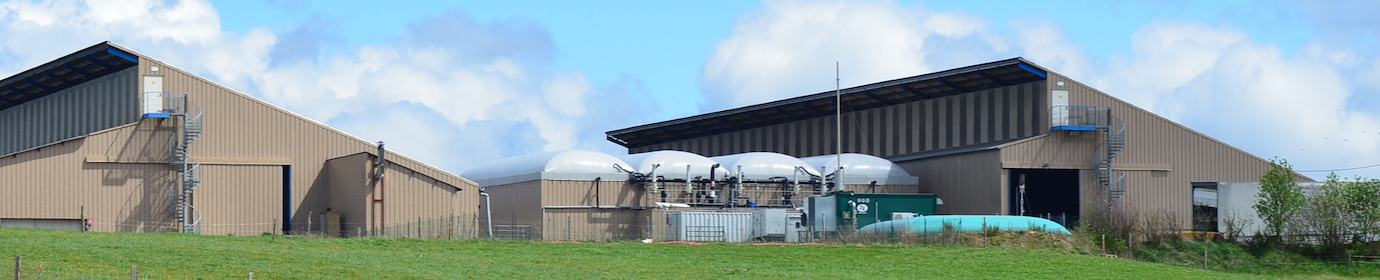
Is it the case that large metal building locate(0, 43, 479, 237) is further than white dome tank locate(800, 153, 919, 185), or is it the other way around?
white dome tank locate(800, 153, 919, 185)

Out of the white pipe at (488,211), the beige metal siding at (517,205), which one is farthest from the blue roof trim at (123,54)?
the beige metal siding at (517,205)

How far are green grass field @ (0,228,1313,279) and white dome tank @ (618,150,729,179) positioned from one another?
708 inches

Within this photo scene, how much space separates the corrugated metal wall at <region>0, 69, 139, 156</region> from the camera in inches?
2502

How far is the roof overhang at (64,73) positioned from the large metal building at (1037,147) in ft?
120

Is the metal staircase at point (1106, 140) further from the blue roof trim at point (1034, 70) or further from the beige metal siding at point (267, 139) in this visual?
the beige metal siding at point (267, 139)

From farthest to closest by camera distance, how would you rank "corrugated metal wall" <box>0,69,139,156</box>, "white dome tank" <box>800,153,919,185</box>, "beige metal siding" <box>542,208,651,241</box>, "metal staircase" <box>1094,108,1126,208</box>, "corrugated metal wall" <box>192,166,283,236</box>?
"white dome tank" <box>800,153,919,185</box>, "metal staircase" <box>1094,108,1126,208</box>, "beige metal siding" <box>542,208,651,241</box>, "corrugated metal wall" <box>0,69,139,156</box>, "corrugated metal wall" <box>192,166,283,236</box>

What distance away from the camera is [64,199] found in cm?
5869

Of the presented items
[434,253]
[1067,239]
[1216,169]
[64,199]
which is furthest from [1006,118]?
[64,199]

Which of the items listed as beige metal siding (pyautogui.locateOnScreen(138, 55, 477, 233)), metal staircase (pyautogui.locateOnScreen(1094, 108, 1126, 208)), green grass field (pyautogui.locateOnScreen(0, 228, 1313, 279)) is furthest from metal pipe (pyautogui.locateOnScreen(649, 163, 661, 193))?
metal staircase (pyautogui.locateOnScreen(1094, 108, 1126, 208))

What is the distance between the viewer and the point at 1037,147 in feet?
227

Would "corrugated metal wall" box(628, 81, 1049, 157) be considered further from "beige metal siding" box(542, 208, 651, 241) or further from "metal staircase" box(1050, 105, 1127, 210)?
"beige metal siding" box(542, 208, 651, 241)

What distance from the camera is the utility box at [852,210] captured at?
61.9 meters

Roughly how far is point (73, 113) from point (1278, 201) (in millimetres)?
54299

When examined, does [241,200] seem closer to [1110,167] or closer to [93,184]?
[93,184]
